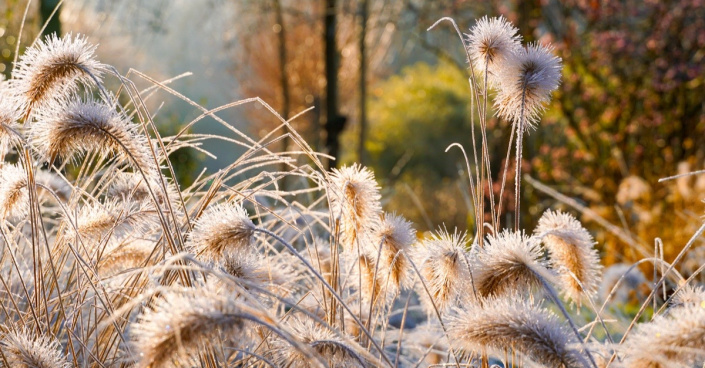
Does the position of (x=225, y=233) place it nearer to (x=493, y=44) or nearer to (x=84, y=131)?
(x=84, y=131)

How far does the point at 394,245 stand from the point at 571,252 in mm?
389

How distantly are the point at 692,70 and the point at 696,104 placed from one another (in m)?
0.67

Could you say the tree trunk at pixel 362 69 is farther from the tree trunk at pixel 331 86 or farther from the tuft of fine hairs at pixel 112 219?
the tuft of fine hairs at pixel 112 219

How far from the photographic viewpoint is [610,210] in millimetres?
6562

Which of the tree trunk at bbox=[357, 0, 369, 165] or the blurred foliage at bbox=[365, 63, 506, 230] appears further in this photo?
the blurred foliage at bbox=[365, 63, 506, 230]

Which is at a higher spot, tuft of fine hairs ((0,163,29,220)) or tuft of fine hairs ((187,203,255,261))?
tuft of fine hairs ((0,163,29,220))

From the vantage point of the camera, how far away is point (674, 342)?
3.47ft

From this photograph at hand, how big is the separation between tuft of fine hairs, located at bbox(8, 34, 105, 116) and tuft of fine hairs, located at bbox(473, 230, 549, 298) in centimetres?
81

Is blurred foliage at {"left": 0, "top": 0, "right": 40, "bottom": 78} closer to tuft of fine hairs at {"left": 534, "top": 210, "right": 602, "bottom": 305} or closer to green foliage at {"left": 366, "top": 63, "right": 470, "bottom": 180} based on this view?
tuft of fine hairs at {"left": 534, "top": 210, "right": 602, "bottom": 305}

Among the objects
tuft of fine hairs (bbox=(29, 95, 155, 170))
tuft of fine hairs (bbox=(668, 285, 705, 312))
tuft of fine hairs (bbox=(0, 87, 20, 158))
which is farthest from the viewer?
tuft of fine hairs (bbox=(0, 87, 20, 158))

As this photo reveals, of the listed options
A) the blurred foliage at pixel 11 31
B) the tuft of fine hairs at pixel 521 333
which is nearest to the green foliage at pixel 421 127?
the blurred foliage at pixel 11 31

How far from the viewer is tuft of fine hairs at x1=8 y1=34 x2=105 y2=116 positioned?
1449 mm

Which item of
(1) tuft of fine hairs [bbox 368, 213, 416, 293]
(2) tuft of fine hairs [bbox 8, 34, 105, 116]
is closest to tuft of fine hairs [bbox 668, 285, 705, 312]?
(1) tuft of fine hairs [bbox 368, 213, 416, 293]

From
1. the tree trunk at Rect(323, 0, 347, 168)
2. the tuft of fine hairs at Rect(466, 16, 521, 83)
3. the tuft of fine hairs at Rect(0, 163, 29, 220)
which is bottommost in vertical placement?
the tuft of fine hairs at Rect(0, 163, 29, 220)
